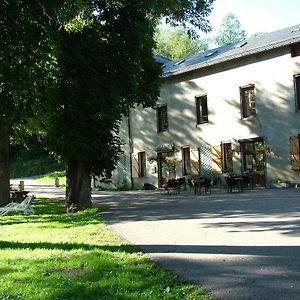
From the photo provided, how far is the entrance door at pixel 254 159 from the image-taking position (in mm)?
27250

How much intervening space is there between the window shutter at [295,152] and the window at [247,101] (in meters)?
3.30

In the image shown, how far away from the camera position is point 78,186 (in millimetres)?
17547

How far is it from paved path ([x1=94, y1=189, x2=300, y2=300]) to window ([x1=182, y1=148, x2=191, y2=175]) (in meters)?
16.8

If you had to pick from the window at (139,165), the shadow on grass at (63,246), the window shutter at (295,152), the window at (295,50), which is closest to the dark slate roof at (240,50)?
the window at (295,50)

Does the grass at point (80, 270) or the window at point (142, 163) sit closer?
the grass at point (80, 270)

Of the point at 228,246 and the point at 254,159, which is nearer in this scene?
the point at 228,246

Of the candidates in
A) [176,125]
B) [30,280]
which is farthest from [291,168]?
[30,280]

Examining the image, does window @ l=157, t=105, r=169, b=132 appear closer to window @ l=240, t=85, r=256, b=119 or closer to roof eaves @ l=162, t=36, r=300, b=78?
roof eaves @ l=162, t=36, r=300, b=78

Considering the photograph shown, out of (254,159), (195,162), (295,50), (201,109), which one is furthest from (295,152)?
(201,109)

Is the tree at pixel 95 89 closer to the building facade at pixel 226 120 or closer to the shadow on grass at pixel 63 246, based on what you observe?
the shadow on grass at pixel 63 246

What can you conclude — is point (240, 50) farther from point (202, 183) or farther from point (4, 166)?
point (4, 166)

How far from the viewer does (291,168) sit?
83.7 ft

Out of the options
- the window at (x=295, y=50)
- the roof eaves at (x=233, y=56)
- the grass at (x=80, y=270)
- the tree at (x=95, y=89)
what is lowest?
the grass at (x=80, y=270)

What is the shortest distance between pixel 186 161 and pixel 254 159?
213 inches
